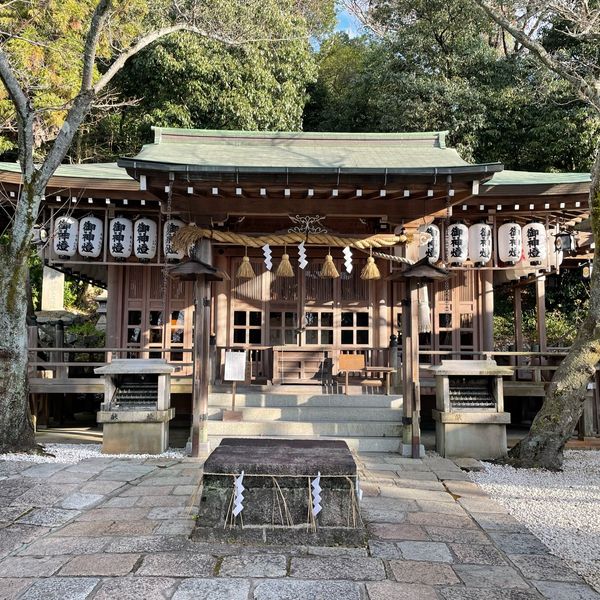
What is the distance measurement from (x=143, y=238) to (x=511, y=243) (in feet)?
24.1

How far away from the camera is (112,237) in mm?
9867

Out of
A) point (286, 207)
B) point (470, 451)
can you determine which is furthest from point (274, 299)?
point (470, 451)

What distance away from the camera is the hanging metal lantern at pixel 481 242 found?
10125mm

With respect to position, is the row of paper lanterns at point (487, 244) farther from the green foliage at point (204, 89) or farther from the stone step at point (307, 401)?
the green foliage at point (204, 89)

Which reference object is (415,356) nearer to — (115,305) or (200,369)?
(200,369)

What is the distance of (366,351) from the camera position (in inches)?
415

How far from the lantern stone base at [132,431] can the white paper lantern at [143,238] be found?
3.41 meters

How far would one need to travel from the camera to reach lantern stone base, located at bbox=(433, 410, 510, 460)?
771cm

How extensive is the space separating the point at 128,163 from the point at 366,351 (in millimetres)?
5987

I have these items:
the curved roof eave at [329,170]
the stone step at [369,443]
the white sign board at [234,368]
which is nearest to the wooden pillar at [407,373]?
the stone step at [369,443]

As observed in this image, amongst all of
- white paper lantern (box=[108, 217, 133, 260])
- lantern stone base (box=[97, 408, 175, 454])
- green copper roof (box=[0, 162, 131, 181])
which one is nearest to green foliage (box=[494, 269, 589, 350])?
white paper lantern (box=[108, 217, 133, 260])

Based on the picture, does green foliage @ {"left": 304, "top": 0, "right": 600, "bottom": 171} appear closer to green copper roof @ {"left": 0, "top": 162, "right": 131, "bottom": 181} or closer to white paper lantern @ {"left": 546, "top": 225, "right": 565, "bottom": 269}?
white paper lantern @ {"left": 546, "top": 225, "right": 565, "bottom": 269}

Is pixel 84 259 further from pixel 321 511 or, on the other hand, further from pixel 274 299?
pixel 321 511

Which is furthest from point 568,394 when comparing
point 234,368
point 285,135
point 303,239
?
point 285,135
